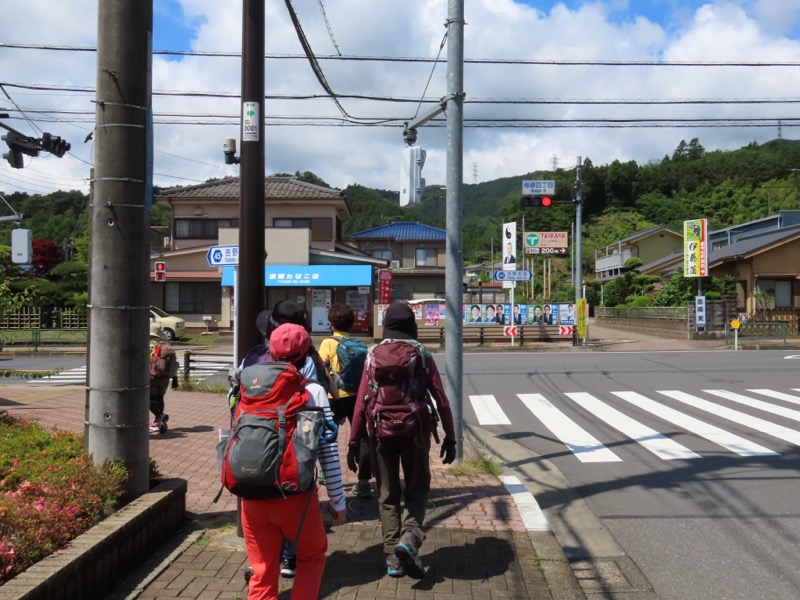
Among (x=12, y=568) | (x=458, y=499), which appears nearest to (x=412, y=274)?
(x=458, y=499)

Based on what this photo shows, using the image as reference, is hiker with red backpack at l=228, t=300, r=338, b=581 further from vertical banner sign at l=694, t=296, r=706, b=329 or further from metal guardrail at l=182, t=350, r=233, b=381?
vertical banner sign at l=694, t=296, r=706, b=329

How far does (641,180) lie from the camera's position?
82562 millimetres

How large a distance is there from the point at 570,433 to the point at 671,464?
205 centimetres

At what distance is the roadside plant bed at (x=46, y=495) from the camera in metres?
3.32

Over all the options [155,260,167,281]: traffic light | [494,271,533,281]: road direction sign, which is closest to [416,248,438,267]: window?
[155,260,167,281]: traffic light

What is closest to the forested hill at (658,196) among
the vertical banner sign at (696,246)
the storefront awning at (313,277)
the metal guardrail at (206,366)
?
the storefront awning at (313,277)

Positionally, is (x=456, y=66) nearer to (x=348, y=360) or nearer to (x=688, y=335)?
(x=348, y=360)

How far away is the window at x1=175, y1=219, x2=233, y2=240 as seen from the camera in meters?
35.8

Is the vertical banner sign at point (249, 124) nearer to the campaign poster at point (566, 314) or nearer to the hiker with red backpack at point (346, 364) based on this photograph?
the hiker with red backpack at point (346, 364)

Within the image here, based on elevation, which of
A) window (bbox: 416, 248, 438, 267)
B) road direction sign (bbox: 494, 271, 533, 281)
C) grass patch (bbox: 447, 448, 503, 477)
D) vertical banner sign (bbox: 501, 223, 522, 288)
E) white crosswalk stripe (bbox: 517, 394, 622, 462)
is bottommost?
white crosswalk stripe (bbox: 517, 394, 622, 462)

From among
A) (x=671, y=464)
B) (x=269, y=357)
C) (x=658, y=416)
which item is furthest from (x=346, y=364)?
(x=658, y=416)

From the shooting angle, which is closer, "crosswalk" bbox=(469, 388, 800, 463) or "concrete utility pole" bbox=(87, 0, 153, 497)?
"concrete utility pole" bbox=(87, 0, 153, 497)

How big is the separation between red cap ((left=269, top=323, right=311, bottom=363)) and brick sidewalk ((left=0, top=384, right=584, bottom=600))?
1.43 metres

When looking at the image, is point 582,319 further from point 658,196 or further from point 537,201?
point 658,196
